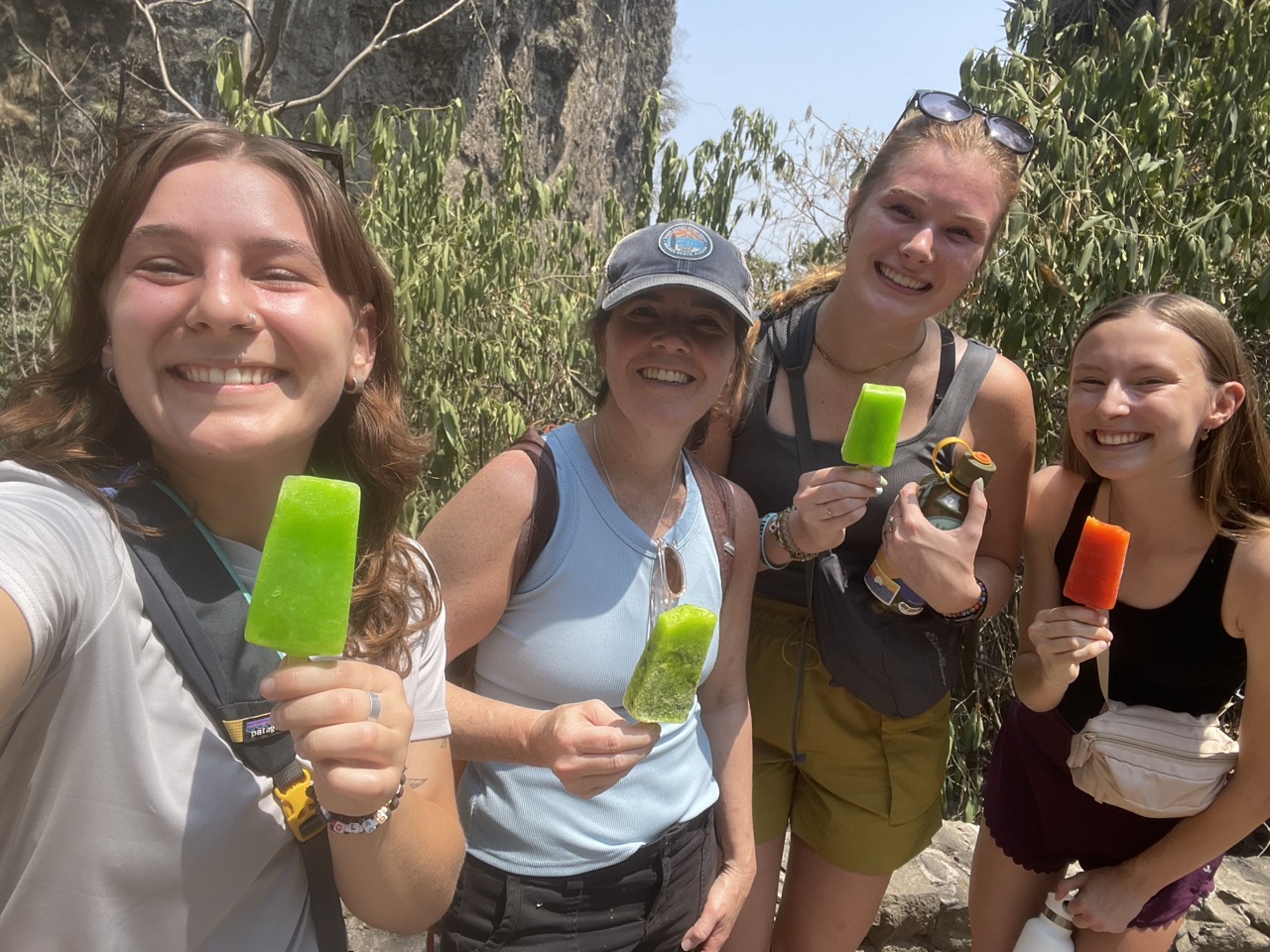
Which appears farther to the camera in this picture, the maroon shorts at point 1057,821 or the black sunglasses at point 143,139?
the maroon shorts at point 1057,821

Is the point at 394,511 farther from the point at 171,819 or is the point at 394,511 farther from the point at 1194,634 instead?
the point at 1194,634

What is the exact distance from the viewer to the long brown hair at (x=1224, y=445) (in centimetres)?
236

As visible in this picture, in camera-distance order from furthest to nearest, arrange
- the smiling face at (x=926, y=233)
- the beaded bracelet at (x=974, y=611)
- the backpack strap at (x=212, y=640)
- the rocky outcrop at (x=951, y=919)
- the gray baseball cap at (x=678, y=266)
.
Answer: the rocky outcrop at (x=951, y=919)
the smiling face at (x=926, y=233)
the beaded bracelet at (x=974, y=611)
the gray baseball cap at (x=678, y=266)
the backpack strap at (x=212, y=640)

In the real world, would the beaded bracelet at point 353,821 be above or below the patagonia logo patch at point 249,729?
below

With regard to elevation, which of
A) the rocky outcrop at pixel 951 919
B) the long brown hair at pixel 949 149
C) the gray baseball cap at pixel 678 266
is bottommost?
the rocky outcrop at pixel 951 919

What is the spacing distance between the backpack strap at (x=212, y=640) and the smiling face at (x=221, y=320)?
0.12 meters

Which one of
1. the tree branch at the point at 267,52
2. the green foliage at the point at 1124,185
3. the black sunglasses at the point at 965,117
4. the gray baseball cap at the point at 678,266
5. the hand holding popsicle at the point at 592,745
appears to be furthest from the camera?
the tree branch at the point at 267,52

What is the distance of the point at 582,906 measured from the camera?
2.00 m

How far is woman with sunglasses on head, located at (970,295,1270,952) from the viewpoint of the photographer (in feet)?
7.55

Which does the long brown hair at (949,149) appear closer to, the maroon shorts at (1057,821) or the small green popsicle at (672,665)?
the maroon shorts at (1057,821)

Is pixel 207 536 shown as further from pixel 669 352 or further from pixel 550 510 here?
pixel 669 352

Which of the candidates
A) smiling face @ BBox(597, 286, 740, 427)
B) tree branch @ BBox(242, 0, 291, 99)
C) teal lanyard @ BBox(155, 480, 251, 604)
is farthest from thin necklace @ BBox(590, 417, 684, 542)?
tree branch @ BBox(242, 0, 291, 99)

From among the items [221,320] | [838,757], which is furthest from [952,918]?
[221,320]

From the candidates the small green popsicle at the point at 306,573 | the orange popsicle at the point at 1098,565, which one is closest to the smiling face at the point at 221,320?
the small green popsicle at the point at 306,573
